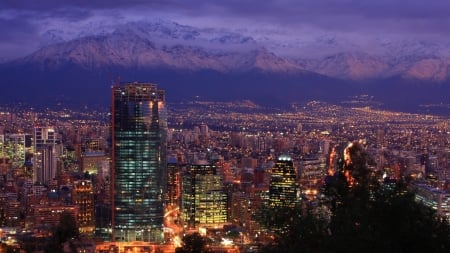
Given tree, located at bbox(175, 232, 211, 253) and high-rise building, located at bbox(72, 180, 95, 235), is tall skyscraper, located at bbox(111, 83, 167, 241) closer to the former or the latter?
high-rise building, located at bbox(72, 180, 95, 235)

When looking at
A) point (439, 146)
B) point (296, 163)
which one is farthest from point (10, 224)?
point (439, 146)

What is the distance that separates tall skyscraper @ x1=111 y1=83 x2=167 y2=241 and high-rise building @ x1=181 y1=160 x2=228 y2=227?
3.08 ft

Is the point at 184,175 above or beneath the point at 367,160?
beneath

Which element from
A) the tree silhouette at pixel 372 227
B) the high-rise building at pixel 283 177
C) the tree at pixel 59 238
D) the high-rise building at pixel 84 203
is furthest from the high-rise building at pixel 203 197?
the tree silhouette at pixel 372 227

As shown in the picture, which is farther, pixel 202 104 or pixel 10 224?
pixel 202 104

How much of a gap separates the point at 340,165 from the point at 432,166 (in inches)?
597

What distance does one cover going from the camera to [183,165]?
2150 cm

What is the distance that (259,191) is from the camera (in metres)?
19.1

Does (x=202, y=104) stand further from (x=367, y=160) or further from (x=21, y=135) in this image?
(x=367, y=160)

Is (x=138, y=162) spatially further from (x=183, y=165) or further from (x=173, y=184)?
(x=183, y=165)

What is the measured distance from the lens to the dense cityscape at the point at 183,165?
17094 millimetres

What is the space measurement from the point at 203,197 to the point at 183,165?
154 cm

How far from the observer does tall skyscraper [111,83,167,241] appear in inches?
722

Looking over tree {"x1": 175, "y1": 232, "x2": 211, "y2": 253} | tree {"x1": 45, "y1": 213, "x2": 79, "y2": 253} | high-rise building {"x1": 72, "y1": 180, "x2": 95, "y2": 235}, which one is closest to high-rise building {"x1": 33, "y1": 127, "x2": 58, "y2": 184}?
high-rise building {"x1": 72, "y1": 180, "x2": 95, "y2": 235}
